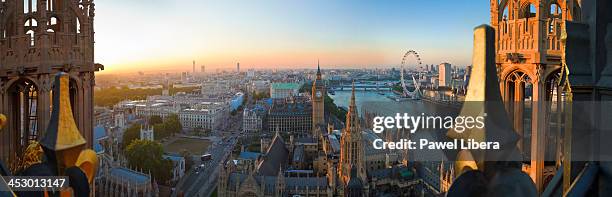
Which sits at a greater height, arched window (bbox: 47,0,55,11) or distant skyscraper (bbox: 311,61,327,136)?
arched window (bbox: 47,0,55,11)

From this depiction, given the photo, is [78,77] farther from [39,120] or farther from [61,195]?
[61,195]

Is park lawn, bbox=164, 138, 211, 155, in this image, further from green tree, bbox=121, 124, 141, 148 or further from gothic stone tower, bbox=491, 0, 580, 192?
gothic stone tower, bbox=491, 0, 580, 192

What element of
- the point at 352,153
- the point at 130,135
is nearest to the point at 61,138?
the point at 352,153

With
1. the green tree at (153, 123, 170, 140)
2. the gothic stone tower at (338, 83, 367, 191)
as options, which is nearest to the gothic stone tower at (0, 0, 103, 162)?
the gothic stone tower at (338, 83, 367, 191)

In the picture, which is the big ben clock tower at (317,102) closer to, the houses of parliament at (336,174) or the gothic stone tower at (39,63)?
the houses of parliament at (336,174)

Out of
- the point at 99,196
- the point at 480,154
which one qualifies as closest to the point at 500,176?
the point at 480,154

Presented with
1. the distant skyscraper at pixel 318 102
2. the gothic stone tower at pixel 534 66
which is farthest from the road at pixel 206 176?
the gothic stone tower at pixel 534 66
